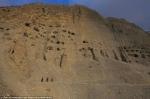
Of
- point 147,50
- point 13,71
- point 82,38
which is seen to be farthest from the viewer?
point 147,50

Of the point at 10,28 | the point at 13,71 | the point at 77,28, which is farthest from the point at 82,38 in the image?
the point at 13,71

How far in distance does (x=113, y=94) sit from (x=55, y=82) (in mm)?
5947

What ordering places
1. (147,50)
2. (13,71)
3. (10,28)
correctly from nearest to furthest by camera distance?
(13,71) < (10,28) < (147,50)

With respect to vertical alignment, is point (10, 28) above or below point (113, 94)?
above

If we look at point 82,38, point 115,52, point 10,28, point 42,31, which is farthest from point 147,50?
point 10,28

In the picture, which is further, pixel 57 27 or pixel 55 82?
pixel 57 27

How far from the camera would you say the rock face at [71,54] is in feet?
147

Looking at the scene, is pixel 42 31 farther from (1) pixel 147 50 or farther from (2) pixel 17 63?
(1) pixel 147 50

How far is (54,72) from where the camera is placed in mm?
47594

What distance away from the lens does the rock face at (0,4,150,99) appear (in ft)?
147

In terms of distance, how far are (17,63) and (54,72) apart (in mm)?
4003

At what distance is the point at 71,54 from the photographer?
52.4 meters

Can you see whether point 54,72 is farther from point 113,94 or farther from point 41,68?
point 113,94

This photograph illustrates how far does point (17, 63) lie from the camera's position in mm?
46688
